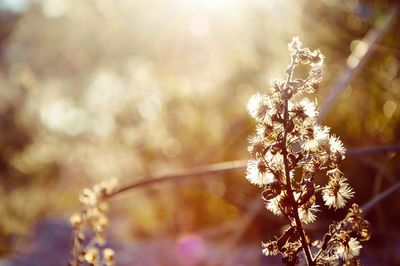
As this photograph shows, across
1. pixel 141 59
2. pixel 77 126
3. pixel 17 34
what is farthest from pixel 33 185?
pixel 17 34

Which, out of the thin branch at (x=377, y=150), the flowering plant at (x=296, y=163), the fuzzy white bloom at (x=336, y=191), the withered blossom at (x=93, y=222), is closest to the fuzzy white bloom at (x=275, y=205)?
the flowering plant at (x=296, y=163)

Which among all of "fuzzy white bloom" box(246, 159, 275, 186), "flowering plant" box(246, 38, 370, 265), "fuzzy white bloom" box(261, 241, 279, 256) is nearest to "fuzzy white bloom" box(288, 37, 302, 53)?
"flowering plant" box(246, 38, 370, 265)

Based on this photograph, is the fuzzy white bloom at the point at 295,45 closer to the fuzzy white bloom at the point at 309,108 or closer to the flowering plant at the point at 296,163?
the flowering plant at the point at 296,163

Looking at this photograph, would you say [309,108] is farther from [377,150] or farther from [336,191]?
[377,150]

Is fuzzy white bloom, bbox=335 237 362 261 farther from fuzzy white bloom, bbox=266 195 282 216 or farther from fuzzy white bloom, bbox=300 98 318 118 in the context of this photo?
Answer: fuzzy white bloom, bbox=300 98 318 118

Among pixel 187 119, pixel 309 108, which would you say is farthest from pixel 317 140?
pixel 187 119

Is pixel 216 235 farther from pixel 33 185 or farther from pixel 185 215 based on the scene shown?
pixel 33 185
